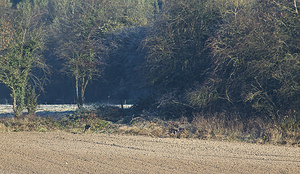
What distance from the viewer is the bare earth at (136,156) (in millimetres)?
9773

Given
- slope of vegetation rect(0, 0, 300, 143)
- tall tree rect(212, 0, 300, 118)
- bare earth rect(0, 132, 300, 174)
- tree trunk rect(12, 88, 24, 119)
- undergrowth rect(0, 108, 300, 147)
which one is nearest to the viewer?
bare earth rect(0, 132, 300, 174)

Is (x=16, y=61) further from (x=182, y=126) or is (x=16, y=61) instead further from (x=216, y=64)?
(x=216, y=64)

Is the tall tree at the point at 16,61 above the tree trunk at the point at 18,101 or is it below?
above

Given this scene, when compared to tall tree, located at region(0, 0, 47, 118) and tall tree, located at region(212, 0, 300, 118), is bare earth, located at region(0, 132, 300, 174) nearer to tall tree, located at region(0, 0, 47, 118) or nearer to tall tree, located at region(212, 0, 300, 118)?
tall tree, located at region(212, 0, 300, 118)

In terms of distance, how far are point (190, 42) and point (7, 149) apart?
10.7 meters

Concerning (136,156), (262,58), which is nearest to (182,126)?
(262,58)

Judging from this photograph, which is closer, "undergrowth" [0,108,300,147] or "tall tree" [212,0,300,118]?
"undergrowth" [0,108,300,147]

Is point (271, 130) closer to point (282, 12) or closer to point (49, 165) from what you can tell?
point (282, 12)

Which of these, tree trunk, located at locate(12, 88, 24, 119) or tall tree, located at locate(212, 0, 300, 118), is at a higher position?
tall tree, located at locate(212, 0, 300, 118)

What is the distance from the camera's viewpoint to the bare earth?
977cm

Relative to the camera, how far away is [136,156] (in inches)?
440

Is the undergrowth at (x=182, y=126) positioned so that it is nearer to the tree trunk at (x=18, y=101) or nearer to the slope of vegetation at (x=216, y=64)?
the slope of vegetation at (x=216, y=64)

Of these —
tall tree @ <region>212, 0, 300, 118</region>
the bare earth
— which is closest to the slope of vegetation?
tall tree @ <region>212, 0, 300, 118</region>

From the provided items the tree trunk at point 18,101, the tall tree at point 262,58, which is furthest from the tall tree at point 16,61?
the tall tree at point 262,58
